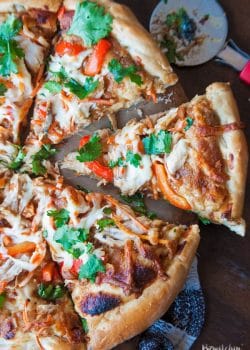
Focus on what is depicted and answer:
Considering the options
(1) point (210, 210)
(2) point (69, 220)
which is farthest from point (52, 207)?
(1) point (210, 210)

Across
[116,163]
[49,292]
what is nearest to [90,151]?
[116,163]

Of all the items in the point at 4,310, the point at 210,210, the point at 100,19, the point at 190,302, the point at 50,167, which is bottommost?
the point at 4,310

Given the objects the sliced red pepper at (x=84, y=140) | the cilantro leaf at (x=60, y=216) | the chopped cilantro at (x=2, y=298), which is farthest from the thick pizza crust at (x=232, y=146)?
the chopped cilantro at (x=2, y=298)

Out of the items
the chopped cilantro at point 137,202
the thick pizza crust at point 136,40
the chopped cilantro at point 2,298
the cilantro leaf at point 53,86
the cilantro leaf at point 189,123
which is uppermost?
the thick pizza crust at point 136,40

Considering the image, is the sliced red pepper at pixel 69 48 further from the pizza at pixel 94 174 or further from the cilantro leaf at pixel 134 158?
the cilantro leaf at pixel 134 158

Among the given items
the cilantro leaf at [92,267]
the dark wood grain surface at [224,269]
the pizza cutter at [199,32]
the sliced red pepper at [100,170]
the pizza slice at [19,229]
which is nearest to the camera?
the cilantro leaf at [92,267]

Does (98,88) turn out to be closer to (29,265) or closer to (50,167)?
(50,167)

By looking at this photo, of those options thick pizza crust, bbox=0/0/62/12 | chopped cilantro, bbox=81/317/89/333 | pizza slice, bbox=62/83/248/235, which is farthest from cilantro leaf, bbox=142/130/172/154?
chopped cilantro, bbox=81/317/89/333
